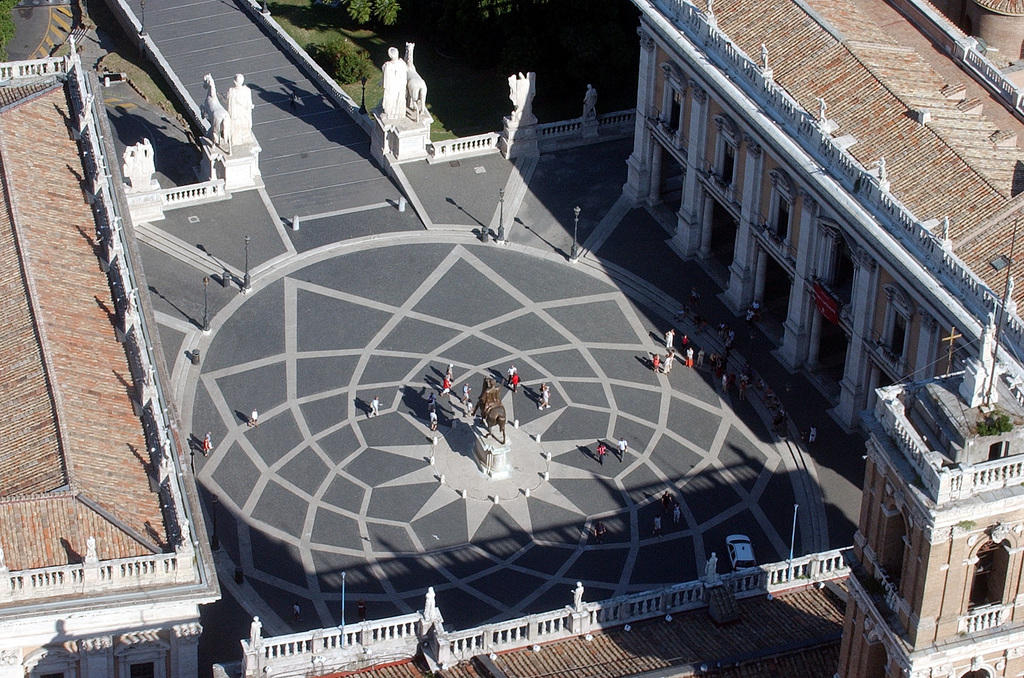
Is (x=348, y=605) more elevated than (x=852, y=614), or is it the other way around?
(x=348, y=605)

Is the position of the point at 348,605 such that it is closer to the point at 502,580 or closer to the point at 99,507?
the point at 502,580

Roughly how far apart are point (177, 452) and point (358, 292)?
28683mm

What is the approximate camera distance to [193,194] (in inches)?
4434

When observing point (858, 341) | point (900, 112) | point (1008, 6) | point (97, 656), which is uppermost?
point (1008, 6)

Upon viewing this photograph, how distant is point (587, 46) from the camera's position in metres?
120

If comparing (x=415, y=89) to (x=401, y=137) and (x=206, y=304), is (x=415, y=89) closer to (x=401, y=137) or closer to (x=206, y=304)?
(x=401, y=137)

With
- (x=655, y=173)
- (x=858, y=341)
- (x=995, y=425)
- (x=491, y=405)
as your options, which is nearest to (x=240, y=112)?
(x=655, y=173)

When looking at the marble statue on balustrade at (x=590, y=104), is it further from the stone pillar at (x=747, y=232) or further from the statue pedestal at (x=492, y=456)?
the statue pedestal at (x=492, y=456)

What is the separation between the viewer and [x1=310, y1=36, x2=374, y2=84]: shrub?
12800 cm

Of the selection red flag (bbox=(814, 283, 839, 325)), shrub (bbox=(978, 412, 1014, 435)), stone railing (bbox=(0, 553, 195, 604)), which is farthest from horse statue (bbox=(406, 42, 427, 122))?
shrub (bbox=(978, 412, 1014, 435))

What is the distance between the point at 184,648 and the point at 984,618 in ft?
94.7

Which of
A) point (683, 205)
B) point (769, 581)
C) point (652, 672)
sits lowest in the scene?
point (652, 672)

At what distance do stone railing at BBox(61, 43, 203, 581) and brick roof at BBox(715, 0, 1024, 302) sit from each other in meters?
30.8

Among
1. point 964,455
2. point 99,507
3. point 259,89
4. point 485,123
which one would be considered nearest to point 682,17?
point 485,123
